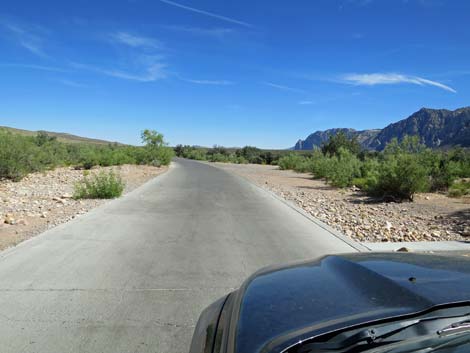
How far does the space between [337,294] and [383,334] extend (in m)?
0.49

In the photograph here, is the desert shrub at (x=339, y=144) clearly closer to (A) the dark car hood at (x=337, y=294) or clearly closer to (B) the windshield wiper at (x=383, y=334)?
(A) the dark car hood at (x=337, y=294)

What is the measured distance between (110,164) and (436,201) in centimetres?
3045

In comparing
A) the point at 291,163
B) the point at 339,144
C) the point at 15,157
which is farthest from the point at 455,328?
the point at 339,144

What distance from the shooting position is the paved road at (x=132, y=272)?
13.2 ft

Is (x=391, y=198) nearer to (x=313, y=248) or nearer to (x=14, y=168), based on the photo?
(x=313, y=248)

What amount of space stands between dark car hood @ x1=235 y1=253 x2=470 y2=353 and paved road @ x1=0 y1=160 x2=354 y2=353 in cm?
174

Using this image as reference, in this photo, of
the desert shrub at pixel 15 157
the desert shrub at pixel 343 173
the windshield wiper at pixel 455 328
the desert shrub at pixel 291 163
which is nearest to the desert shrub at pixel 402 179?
the desert shrub at pixel 343 173

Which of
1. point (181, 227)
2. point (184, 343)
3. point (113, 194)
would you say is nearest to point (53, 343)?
point (184, 343)

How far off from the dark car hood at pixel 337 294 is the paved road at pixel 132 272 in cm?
174

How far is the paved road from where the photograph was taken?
402cm

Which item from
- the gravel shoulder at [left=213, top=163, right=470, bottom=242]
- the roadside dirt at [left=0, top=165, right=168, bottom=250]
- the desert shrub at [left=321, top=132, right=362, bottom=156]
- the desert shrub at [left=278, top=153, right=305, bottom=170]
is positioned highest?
the desert shrub at [left=321, top=132, right=362, bottom=156]

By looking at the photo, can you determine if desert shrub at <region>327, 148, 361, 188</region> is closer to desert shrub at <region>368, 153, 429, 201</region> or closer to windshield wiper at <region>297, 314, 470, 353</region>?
desert shrub at <region>368, 153, 429, 201</region>

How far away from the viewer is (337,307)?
203 centimetres

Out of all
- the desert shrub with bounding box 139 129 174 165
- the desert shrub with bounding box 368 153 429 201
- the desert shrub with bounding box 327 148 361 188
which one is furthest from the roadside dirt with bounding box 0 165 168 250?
the desert shrub with bounding box 139 129 174 165
